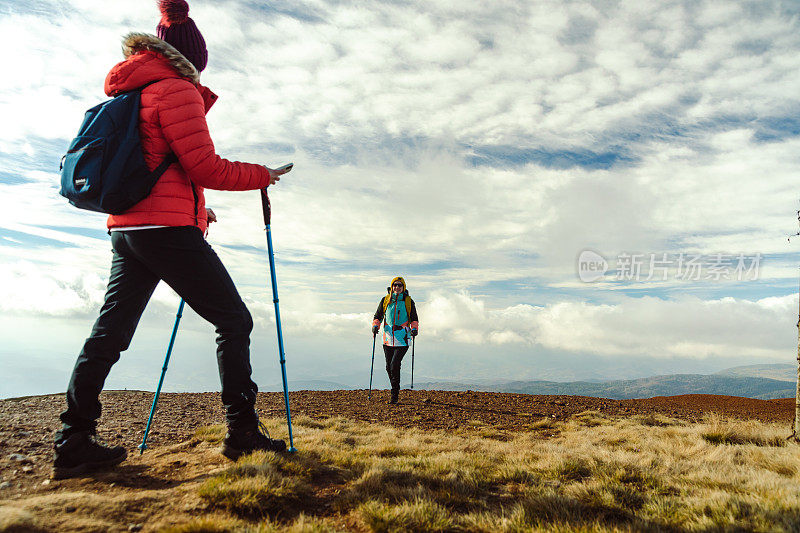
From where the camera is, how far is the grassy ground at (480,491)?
328cm

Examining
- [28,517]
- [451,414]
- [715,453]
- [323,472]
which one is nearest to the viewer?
[28,517]

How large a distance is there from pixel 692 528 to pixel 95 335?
521 centimetres

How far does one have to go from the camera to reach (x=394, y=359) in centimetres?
1241

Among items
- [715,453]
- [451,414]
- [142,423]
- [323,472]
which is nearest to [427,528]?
[323,472]

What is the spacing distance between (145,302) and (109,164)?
1.40 meters

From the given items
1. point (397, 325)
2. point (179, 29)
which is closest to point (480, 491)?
point (179, 29)

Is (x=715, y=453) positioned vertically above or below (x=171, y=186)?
below

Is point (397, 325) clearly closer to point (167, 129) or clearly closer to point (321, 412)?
point (321, 412)

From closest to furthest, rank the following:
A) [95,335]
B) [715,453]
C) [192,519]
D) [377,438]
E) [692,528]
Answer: [192,519], [692,528], [95,335], [715,453], [377,438]

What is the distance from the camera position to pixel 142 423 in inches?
291

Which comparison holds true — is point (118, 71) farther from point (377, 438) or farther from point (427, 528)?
point (377, 438)

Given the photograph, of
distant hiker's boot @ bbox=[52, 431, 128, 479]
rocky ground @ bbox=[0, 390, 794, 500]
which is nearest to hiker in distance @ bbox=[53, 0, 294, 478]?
distant hiker's boot @ bbox=[52, 431, 128, 479]

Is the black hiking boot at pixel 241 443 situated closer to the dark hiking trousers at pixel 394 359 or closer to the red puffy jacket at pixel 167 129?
the red puffy jacket at pixel 167 129

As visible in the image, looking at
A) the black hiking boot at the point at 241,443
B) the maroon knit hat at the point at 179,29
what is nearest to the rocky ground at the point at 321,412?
the black hiking boot at the point at 241,443
